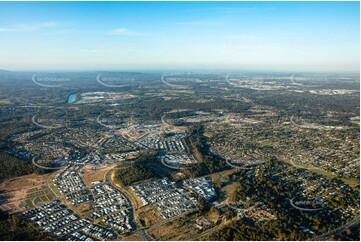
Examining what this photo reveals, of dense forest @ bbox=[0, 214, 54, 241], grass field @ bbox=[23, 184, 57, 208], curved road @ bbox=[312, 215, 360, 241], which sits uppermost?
curved road @ bbox=[312, 215, 360, 241]

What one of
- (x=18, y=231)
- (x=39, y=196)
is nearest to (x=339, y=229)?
(x=18, y=231)

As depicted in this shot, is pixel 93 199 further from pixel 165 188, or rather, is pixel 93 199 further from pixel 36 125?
pixel 36 125

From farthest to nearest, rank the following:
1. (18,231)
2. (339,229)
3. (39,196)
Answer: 1. (39,196)
2. (339,229)
3. (18,231)

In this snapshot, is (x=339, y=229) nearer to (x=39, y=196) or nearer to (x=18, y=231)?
(x=18, y=231)

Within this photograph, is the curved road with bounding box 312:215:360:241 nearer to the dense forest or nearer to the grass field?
the dense forest

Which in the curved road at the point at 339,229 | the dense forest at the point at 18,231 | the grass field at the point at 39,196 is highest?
the curved road at the point at 339,229

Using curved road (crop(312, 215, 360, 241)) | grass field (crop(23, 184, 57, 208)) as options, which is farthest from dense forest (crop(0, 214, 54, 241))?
curved road (crop(312, 215, 360, 241))

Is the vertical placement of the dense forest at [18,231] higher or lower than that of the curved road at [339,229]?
lower

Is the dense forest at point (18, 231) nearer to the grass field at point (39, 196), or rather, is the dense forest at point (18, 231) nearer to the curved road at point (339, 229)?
the grass field at point (39, 196)

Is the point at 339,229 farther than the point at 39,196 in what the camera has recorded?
No

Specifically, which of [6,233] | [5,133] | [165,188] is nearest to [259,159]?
[165,188]

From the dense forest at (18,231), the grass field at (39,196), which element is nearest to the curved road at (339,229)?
the dense forest at (18,231)
